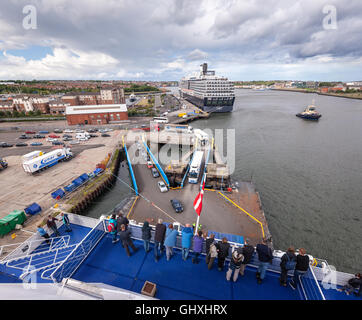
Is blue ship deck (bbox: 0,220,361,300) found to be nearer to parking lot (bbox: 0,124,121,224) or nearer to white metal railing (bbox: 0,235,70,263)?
white metal railing (bbox: 0,235,70,263)

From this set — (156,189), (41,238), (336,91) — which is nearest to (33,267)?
(41,238)

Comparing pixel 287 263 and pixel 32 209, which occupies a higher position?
pixel 287 263

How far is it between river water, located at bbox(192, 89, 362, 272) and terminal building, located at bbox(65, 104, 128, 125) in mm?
38775

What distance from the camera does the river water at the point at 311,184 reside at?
15.7 metres

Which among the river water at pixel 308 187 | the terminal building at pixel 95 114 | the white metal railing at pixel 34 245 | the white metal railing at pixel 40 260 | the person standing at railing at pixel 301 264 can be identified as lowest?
the river water at pixel 308 187

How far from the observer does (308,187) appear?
23.4m

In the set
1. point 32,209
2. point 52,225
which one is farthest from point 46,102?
point 52,225

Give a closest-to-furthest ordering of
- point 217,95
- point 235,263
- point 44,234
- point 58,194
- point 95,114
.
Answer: point 235,263 < point 44,234 < point 58,194 < point 95,114 < point 217,95

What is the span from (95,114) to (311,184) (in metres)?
58.2

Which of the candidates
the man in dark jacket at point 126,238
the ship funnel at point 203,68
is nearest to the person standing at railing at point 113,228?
the man in dark jacket at point 126,238

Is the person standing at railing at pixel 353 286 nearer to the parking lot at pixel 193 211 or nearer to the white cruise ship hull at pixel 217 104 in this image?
the parking lot at pixel 193 211

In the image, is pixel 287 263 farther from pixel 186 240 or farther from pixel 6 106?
pixel 6 106

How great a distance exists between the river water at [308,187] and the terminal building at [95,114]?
31.4m
